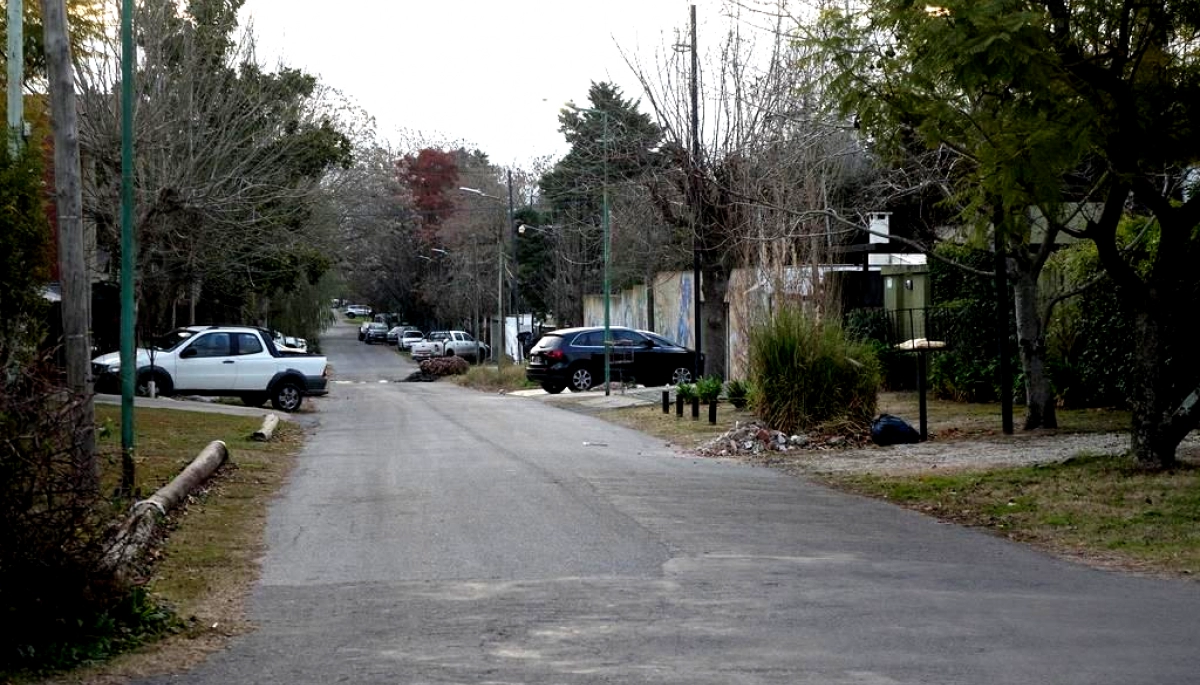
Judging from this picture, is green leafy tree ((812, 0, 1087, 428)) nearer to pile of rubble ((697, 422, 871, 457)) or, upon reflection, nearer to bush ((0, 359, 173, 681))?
pile of rubble ((697, 422, 871, 457))

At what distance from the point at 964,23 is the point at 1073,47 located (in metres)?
1.99

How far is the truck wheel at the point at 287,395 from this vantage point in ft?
96.3

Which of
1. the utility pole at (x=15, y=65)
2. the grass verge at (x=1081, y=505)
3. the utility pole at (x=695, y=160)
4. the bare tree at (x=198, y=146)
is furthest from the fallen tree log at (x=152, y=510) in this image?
the utility pole at (x=695, y=160)

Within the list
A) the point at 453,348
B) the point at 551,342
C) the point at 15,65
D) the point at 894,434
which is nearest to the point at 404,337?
the point at 453,348

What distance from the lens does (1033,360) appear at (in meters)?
19.3

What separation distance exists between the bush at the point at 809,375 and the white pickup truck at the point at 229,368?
39.4 ft

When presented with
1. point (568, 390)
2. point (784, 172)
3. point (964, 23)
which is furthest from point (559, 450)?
point (568, 390)

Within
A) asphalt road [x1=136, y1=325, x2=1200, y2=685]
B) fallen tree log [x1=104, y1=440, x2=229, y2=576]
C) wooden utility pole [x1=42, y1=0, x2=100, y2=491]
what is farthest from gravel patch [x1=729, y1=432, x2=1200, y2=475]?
wooden utility pole [x1=42, y1=0, x2=100, y2=491]

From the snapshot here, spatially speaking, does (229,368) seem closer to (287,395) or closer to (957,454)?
(287,395)

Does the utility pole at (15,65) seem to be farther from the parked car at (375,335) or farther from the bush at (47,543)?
the parked car at (375,335)

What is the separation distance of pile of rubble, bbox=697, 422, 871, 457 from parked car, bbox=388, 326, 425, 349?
60.8 m

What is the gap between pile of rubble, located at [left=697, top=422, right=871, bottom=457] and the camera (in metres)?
19.4

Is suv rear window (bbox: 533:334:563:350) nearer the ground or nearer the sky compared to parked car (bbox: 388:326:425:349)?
nearer the ground

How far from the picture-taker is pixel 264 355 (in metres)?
29.1
